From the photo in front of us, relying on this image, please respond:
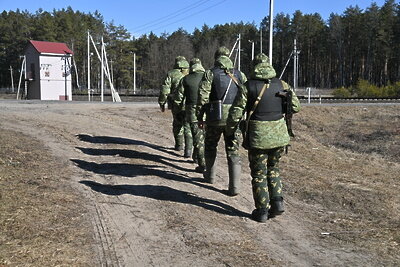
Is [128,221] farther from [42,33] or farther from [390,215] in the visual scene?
→ [42,33]

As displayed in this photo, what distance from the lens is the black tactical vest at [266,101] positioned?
5.75m

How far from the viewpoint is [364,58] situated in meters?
87.2

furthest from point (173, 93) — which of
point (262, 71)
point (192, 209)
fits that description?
point (262, 71)

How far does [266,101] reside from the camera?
5.75 metres

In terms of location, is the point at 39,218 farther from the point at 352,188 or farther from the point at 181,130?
the point at 352,188

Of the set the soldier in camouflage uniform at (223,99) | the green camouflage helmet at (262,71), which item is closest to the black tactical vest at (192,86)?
the soldier in camouflage uniform at (223,99)

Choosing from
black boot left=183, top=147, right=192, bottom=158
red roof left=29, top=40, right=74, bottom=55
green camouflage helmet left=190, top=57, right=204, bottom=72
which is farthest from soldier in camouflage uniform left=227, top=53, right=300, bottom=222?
red roof left=29, top=40, right=74, bottom=55

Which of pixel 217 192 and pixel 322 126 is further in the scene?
pixel 322 126

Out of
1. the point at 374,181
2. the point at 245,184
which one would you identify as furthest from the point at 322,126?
the point at 245,184

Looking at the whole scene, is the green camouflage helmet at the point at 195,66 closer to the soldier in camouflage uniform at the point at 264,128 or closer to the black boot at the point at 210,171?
the black boot at the point at 210,171

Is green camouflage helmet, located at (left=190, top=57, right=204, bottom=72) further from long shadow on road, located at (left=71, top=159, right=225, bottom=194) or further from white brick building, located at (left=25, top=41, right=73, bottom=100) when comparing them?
white brick building, located at (left=25, top=41, right=73, bottom=100)

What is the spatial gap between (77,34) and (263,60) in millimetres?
99077

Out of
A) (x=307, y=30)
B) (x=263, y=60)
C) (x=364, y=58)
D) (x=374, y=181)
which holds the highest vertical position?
(x=307, y=30)

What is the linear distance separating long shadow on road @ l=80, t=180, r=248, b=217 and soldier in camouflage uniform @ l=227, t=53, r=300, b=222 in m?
0.55
